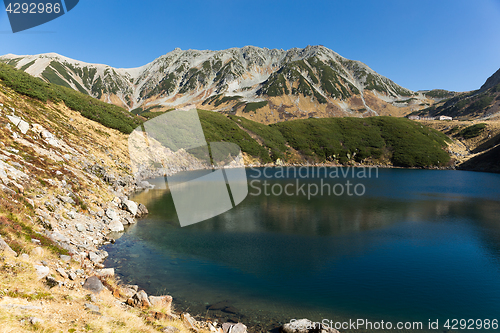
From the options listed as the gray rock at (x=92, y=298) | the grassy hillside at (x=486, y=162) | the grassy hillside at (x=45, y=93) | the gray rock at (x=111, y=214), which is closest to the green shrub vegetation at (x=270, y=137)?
the grassy hillside at (x=45, y=93)

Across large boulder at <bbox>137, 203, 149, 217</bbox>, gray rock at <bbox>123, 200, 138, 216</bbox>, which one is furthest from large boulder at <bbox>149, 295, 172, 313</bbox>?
large boulder at <bbox>137, 203, 149, 217</bbox>

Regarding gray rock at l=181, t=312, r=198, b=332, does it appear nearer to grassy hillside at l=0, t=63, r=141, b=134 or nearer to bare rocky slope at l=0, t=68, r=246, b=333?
bare rocky slope at l=0, t=68, r=246, b=333

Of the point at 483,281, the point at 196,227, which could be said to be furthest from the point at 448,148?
the point at 196,227

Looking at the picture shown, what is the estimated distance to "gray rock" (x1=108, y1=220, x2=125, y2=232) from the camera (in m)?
26.2

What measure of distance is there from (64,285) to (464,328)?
69.2 ft

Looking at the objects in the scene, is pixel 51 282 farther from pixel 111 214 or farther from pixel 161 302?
pixel 111 214

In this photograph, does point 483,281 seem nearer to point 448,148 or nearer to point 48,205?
point 48,205

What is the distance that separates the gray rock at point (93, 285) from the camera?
12031 mm

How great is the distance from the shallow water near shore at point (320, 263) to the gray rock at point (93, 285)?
4.36 meters

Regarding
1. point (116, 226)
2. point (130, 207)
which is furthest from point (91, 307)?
point (130, 207)

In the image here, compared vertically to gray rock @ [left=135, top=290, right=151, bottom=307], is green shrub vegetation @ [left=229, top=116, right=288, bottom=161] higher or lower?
higher

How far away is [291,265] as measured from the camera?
20.9 m

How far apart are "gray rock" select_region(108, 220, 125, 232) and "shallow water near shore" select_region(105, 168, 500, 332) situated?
1217 mm

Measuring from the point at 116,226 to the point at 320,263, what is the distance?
68.8 ft
